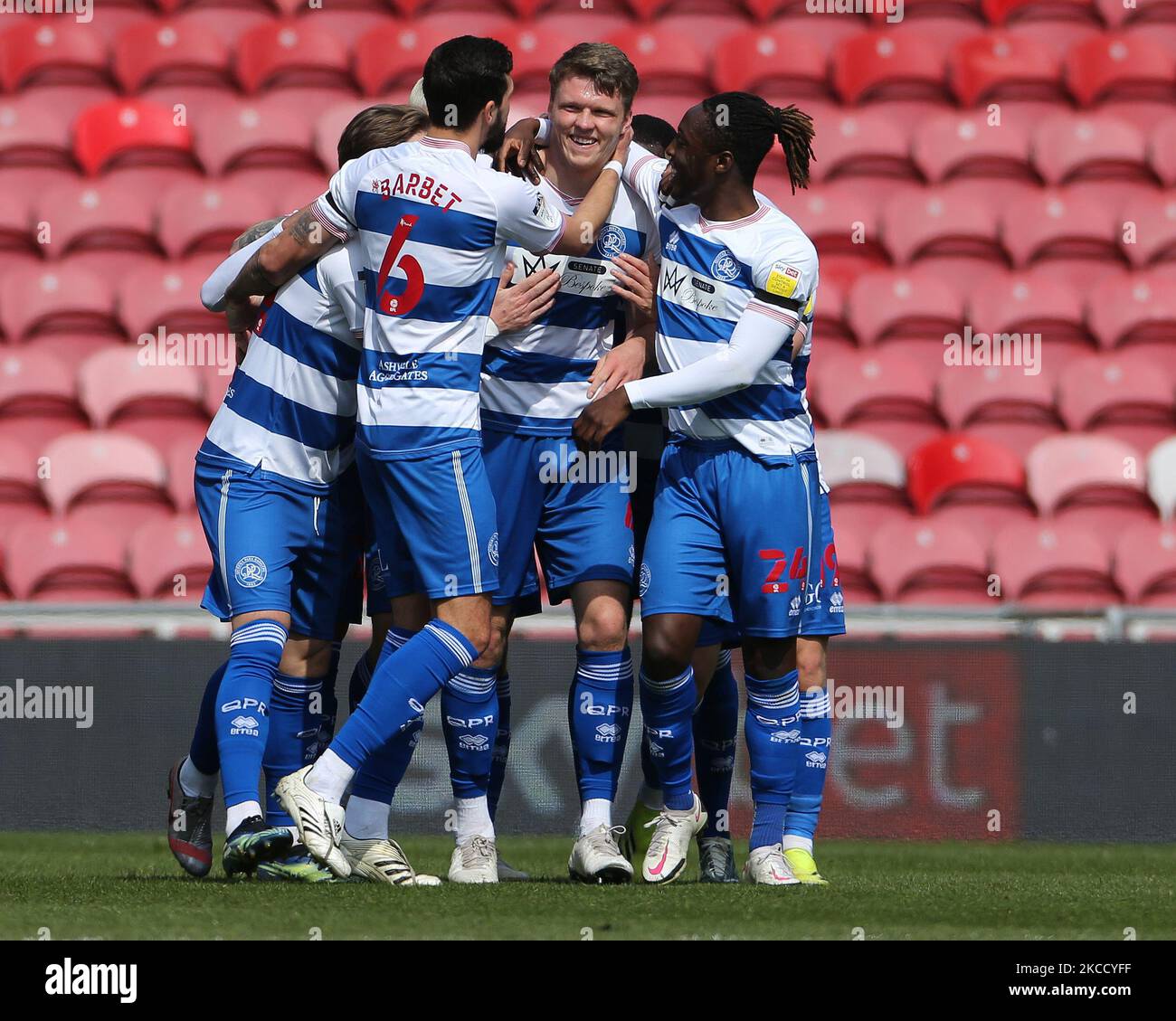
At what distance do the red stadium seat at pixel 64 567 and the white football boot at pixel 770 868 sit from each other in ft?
14.3

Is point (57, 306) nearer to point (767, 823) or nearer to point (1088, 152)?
point (1088, 152)

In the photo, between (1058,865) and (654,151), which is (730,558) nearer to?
(654,151)

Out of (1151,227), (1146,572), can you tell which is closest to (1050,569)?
(1146,572)

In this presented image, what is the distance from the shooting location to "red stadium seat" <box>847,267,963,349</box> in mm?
9273

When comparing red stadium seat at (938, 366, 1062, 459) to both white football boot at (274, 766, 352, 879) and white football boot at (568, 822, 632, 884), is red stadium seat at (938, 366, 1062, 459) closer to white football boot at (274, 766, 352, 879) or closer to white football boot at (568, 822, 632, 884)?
white football boot at (568, 822, 632, 884)

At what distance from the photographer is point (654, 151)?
5.23 meters

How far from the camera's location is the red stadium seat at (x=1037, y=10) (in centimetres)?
1065

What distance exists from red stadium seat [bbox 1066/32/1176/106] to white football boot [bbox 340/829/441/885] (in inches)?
292

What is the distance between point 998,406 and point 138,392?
433 cm

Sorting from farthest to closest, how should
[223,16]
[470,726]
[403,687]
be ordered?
[223,16] → [470,726] → [403,687]

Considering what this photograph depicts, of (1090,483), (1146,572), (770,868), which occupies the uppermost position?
(1090,483)
